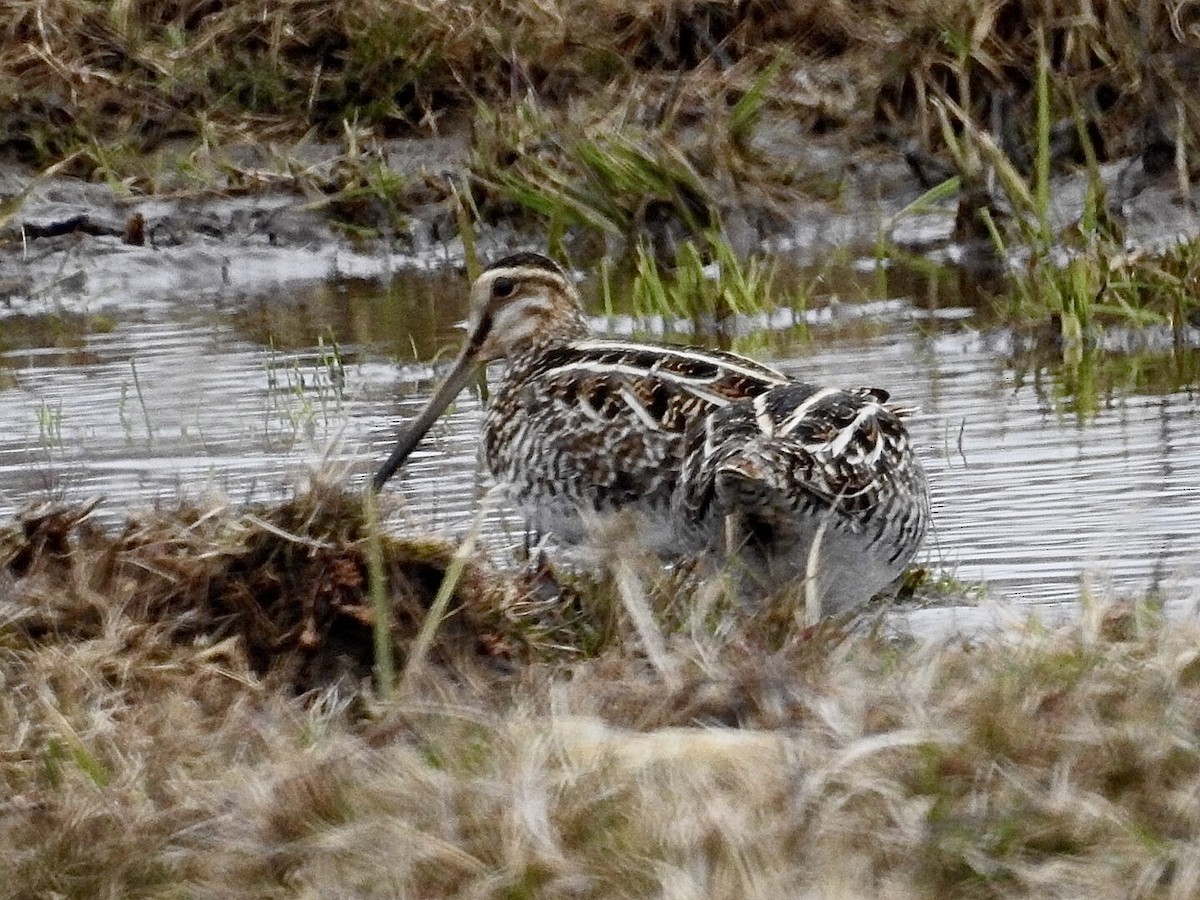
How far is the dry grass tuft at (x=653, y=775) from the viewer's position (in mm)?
2785

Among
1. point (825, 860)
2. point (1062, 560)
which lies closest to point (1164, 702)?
point (825, 860)

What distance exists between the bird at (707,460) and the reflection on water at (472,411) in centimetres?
23

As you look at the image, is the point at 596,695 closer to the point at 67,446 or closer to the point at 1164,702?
the point at 1164,702

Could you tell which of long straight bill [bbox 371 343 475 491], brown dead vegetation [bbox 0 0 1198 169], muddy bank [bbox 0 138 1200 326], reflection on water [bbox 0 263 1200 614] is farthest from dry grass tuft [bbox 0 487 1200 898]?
brown dead vegetation [bbox 0 0 1198 169]

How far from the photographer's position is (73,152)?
998 cm

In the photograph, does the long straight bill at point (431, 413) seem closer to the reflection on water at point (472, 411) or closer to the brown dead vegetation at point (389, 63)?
the reflection on water at point (472, 411)

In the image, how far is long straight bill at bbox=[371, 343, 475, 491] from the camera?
5988mm

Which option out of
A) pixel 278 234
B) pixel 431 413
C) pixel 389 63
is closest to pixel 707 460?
pixel 431 413

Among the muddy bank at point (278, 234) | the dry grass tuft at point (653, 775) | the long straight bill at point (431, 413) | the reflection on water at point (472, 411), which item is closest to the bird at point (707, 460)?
the long straight bill at point (431, 413)

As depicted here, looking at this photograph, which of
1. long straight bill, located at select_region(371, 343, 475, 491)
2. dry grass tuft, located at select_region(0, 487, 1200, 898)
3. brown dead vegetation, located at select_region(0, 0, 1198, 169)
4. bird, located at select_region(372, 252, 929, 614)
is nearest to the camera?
dry grass tuft, located at select_region(0, 487, 1200, 898)

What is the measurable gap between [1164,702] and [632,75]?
735 centimetres

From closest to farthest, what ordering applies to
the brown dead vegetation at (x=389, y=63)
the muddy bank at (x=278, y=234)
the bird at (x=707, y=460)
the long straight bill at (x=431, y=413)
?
the bird at (x=707, y=460)
the long straight bill at (x=431, y=413)
the muddy bank at (x=278, y=234)
the brown dead vegetation at (x=389, y=63)

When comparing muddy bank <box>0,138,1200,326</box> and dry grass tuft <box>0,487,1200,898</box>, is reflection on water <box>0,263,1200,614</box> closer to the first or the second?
Answer: muddy bank <box>0,138,1200,326</box>

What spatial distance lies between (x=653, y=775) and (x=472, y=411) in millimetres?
4058
